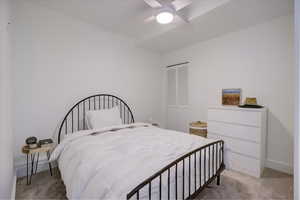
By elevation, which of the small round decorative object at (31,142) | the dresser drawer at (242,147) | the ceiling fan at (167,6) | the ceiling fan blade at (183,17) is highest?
the ceiling fan blade at (183,17)

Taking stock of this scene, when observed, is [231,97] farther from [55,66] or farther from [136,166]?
[55,66]

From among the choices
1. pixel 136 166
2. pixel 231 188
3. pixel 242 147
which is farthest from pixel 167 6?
pixel 231 188

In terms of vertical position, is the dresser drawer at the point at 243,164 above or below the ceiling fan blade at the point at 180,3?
below

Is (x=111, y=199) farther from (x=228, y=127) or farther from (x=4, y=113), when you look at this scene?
(x=228, y=127)

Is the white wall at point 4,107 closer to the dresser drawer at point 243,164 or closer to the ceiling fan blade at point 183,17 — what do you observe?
the ceiling fan blade at point 183,17

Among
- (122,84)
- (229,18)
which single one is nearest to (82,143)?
(122,84)

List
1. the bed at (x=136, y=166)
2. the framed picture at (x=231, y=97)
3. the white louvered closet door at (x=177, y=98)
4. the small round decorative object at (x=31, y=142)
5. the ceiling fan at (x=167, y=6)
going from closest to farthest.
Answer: the bed at (x=136, y=166) < the ceiling fan at (x=167, y=6) < the small round decorative object at (x=31, y=142) < the framed picture at (x=231, y=97) < the white louvered closet door at (x=177, y=98)

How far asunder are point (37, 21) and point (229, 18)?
3.02 m

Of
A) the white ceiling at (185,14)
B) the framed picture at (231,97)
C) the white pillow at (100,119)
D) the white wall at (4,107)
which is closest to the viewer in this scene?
the white wall at (4,107)

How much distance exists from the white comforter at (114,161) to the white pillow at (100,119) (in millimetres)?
416

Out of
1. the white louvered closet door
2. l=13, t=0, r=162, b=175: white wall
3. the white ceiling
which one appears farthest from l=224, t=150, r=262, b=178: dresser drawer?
l=13, t=0, r=162, b=175: white wall

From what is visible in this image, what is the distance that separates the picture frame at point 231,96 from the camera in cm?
268

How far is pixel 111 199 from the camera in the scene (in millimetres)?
962

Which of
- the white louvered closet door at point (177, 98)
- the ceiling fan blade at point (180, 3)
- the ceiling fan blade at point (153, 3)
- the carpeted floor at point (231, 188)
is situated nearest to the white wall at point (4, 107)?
the carpeted floor at point (231, 188)
